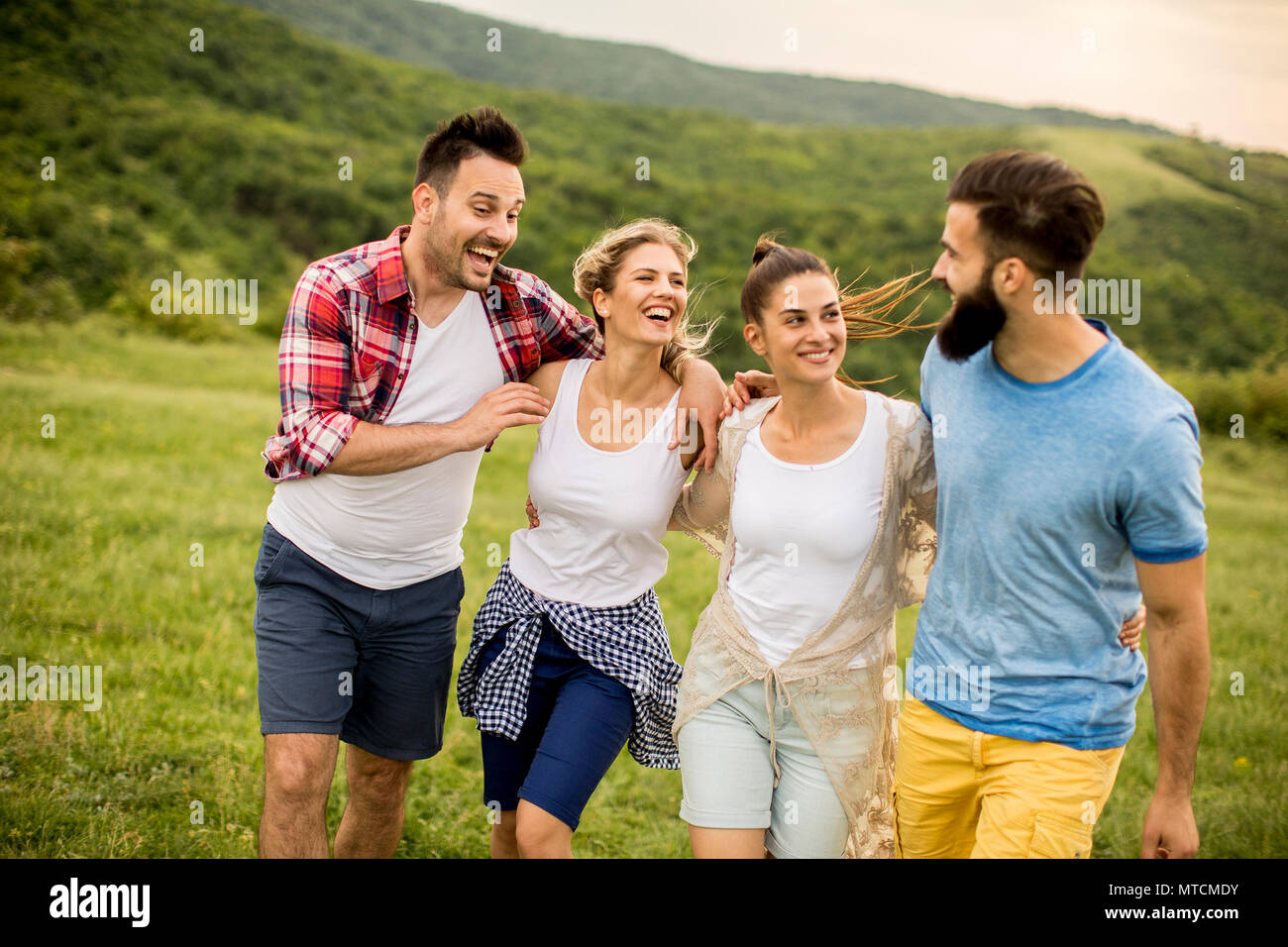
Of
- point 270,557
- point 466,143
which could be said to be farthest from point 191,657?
point 466,143

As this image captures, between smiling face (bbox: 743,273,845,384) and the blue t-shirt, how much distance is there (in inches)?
20.1

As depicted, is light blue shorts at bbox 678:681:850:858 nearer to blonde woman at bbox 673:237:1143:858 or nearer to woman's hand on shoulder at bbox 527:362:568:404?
blonde woman at bbox 673:237:1143:858

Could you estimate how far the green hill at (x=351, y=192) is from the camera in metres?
31.0

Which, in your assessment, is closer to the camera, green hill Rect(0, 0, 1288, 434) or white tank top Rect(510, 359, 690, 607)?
white tank top Rect(510, 359, 690, 607)

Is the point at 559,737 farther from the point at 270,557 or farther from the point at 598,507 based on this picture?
the point at 270,557

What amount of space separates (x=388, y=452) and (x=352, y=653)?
0.81 metres

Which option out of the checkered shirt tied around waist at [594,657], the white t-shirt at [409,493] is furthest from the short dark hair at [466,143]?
the checkered shirt tied around waist at [594,657]

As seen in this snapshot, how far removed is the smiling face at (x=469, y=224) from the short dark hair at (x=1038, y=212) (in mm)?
1729

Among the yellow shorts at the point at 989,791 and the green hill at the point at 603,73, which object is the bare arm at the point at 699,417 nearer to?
the yellow shorts at the point at 989,791

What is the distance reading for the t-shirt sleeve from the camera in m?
2.85

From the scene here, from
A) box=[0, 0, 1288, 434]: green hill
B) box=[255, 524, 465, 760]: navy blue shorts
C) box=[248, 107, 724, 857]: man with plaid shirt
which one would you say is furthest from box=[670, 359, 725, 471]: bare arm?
box=[0, 0, 1288, 434]: green hill

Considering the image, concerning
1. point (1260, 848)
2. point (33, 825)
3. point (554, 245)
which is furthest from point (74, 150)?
point (1260, 848)
